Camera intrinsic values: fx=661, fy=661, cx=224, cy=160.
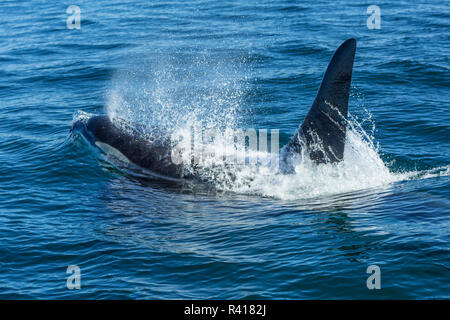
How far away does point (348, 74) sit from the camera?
40.6ft

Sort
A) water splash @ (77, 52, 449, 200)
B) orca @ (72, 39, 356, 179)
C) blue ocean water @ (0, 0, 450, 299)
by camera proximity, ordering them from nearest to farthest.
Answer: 1. blue ocean water @ (0, 0, 450, 299)
2. orca @ (72, 39, 356, 179)
3. water splash @ (77, 52, 449, 200)

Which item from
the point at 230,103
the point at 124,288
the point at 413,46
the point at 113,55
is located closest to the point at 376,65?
the point at 413,46

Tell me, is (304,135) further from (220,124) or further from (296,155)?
(220,124)

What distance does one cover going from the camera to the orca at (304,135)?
12.5 meters

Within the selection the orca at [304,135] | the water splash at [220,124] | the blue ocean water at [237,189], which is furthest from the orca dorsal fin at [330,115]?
the blue ocean water at [237,189]

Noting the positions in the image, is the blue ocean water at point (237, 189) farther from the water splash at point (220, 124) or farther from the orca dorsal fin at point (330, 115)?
the orca dorsal fin at point (330, 115)

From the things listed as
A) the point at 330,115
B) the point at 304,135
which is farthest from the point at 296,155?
the point at 330,115

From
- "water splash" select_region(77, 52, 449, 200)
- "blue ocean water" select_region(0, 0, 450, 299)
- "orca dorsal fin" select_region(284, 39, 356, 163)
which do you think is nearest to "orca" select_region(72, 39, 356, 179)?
"orca dorsal fin" select_region(284, 39, 356, 163)

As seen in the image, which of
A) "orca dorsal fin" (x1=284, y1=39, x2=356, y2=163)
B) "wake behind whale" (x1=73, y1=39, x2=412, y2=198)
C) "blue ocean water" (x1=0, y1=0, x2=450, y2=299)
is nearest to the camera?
"blue ocean water" (x1=0, y1=0, x2=450, y2=299)

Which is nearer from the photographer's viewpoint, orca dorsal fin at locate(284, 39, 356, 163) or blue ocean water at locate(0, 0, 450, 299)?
blue ocean water at locate(0, 0, 450, 299)

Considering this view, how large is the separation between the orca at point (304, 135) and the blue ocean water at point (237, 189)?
425 millimetres

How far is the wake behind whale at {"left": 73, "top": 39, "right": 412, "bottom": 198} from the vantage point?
12.7 meters

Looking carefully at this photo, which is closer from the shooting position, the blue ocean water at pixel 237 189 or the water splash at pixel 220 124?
the blue ocean water at pixel 237 189

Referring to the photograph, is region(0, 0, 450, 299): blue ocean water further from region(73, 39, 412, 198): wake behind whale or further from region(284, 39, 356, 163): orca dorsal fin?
region(284, 39, 356, 163): orca dorsal fin
